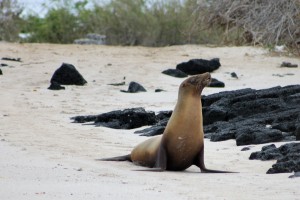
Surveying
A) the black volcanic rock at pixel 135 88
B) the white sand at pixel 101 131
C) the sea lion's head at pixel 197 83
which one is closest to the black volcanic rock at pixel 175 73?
the white sand at pixel 101 131

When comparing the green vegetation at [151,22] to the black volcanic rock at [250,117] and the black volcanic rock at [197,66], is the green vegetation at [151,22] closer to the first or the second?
the black volcanic rock at [197,66]

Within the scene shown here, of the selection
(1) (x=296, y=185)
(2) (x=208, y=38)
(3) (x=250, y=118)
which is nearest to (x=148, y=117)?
(3) (x=250, y=118)

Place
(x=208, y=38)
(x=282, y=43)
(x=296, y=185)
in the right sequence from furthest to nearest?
(x=208, y=38) → (x=282, y=43) → (x=296, y=185)

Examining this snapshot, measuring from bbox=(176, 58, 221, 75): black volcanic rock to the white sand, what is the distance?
0.29 metres

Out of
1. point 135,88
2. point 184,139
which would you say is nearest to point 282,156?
point 184,139

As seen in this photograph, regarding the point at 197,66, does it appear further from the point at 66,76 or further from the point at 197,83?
the point at 197,83

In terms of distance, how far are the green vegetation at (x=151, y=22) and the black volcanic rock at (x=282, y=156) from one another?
427 inches

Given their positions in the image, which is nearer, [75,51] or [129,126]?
[129,126]

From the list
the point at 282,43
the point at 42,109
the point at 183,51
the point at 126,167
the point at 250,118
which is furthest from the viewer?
the point at 183,51

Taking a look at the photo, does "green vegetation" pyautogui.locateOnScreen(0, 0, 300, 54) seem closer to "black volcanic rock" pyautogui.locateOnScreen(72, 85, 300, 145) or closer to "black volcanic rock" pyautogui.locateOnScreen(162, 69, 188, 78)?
"black volcanic rock" pyautogui.locateOnScreen(162, 69, 188, 78)

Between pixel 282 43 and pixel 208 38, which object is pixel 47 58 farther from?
pixel 208 38

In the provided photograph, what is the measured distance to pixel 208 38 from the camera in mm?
30203

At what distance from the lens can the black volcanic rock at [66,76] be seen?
19609 mm

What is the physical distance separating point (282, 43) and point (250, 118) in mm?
9384
